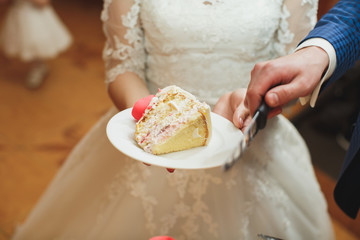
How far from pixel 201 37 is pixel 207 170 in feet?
1.44

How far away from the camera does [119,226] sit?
1.32m

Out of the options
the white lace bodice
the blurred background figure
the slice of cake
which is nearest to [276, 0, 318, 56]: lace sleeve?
the white lace bodice

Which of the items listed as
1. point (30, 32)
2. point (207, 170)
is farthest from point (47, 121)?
point (207, 170)

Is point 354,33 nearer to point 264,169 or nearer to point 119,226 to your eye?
point 264,169

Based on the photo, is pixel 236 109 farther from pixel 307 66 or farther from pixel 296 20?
pixel 296 20

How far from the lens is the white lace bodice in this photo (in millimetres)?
1152

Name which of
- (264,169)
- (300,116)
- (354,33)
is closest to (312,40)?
(354,33)

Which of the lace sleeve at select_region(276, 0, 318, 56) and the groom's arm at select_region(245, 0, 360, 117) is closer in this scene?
the groom's arm at select_region(245, 0, 360, 117)

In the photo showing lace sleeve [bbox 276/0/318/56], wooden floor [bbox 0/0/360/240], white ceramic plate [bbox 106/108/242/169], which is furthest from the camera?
wooden floor [bbox 0/0/360/240]

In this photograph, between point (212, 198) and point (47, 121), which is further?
point (47, 121)

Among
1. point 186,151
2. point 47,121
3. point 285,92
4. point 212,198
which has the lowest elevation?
point 47,121

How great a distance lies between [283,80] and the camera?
0.84 m

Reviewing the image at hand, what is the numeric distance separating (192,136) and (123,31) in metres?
0.52

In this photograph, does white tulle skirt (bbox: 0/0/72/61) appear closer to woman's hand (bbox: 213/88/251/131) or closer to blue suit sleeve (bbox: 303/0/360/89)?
woman's hand (bbox: 213/88/251/131)
